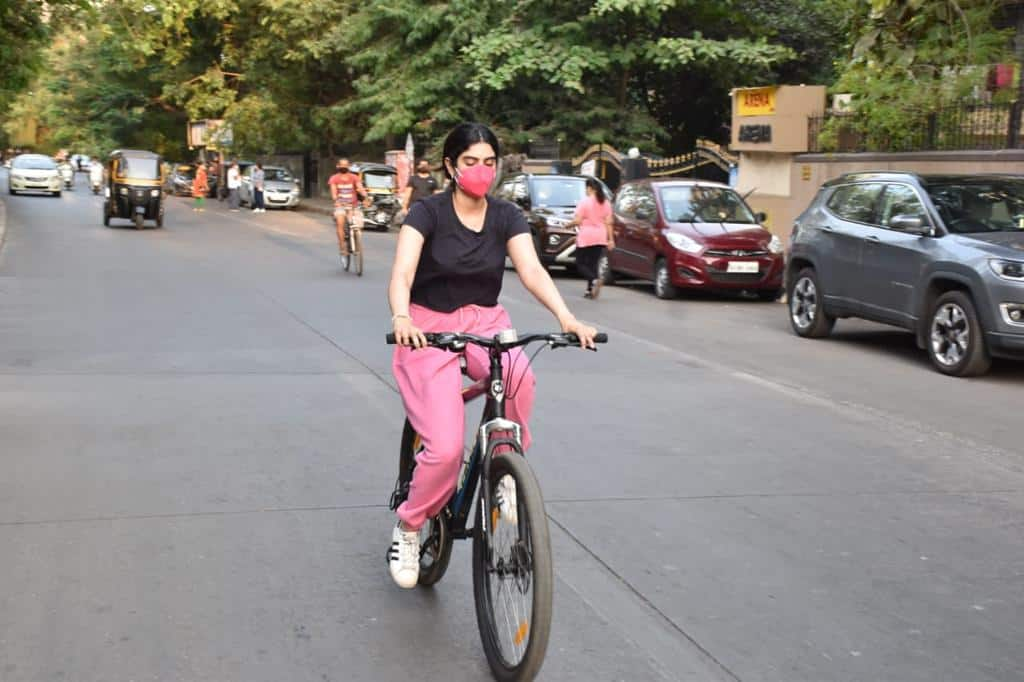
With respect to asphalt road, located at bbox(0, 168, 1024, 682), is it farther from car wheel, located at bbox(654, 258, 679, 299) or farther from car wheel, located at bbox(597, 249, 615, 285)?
car wheel, located at bbox(597, 249, 615, 285)

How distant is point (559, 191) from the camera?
76.4 feet

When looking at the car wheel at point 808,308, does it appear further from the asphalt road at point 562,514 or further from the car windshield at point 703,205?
the car windshield at point 703,205

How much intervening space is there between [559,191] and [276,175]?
1067 inches

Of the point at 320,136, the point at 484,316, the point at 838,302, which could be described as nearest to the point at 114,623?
the point at 484,316

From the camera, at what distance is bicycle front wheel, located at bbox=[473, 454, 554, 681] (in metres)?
3.84

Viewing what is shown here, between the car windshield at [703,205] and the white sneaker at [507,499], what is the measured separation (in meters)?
14.7

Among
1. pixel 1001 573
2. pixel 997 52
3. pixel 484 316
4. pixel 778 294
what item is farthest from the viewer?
pixel 778 294

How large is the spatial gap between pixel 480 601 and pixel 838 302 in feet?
32.3

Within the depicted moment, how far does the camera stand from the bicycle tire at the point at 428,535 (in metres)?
4.90

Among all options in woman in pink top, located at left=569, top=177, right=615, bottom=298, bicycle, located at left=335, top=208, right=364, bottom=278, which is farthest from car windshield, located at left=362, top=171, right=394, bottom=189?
woman in pink top, located at left=569, top=177, right=615, bottom=298

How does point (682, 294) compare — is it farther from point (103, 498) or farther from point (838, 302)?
point (103, 498)

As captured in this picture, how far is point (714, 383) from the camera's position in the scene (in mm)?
10523

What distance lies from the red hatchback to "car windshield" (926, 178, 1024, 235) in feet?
17.7

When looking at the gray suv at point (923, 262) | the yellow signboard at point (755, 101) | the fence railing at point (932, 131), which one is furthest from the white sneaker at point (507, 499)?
the yellow signboard at point (755, 101)
